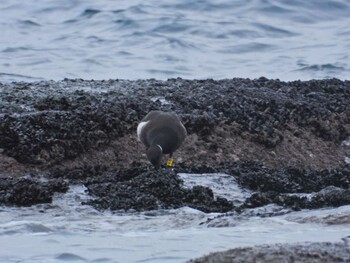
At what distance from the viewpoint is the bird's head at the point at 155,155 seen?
9945mm

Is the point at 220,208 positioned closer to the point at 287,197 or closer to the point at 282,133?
the point at 287,197

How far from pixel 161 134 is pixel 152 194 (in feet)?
4.00

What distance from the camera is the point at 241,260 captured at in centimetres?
581

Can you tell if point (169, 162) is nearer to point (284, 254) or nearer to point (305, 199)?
point (305, 199)

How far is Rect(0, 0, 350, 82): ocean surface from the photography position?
1928 centimetres

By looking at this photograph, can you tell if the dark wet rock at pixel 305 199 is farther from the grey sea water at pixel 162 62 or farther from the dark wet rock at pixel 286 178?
the dark wet rock at pixel 286 178

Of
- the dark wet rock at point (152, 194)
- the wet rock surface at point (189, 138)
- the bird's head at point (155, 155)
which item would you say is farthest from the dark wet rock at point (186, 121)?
the dark wet rock at point (152, 194)

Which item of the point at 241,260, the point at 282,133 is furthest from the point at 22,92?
the point at 241,260

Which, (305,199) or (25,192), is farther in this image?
(25,192)

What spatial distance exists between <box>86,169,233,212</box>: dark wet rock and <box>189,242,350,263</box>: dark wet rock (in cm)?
296

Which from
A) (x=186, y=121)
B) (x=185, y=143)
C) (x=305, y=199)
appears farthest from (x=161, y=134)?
(x=305, y=199)

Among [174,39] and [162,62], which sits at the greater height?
[174,39]

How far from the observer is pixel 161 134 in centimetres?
1031

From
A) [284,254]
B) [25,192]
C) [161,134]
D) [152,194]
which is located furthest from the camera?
[161,134]
